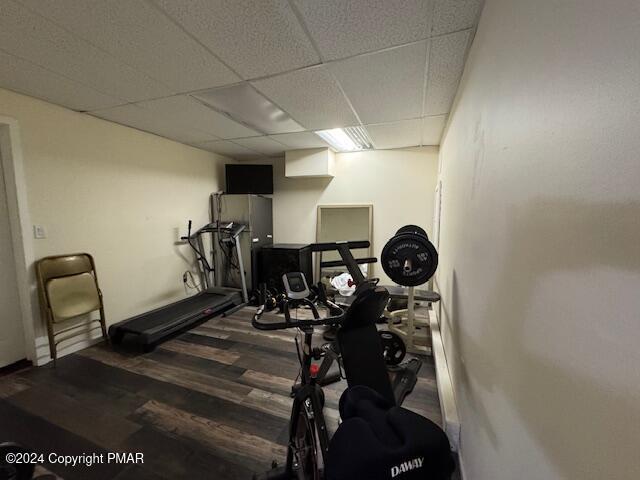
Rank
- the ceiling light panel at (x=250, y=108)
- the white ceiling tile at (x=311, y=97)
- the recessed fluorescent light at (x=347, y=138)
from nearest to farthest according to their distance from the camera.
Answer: the white ceiling tile at (x=311, y=97)
the ceiling light panel at (x=250, y=108)
the recessed fluorescent light at (x=347, y=138)

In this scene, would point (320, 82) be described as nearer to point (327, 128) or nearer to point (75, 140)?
point (327, 128)

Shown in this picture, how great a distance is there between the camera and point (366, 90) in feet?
7.43

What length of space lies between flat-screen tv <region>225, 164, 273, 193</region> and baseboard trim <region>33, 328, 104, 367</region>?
2.76 m

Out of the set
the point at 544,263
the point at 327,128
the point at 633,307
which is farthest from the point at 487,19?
the point at 327,128

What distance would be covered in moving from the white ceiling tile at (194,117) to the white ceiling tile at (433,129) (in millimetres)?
2162

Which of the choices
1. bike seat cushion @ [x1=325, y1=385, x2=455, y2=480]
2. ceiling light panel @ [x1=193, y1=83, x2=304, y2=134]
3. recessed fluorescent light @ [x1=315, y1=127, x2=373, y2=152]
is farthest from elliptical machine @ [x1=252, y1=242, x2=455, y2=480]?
recessed fluorescent light @ [x1=315, y1=127, x2=373, y2=152]

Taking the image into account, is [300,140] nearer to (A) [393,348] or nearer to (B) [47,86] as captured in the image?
(B) [47,86]

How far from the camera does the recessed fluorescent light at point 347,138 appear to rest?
11.3ft

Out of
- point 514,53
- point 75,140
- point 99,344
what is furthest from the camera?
point 99,344

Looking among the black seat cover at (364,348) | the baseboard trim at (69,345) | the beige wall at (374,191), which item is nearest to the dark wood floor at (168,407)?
the baseboard trim at (69,345)

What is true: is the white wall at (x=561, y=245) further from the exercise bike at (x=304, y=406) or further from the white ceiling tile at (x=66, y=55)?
the white ceiling tile at (x=66, y=55)

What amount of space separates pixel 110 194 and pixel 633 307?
3.99 meters

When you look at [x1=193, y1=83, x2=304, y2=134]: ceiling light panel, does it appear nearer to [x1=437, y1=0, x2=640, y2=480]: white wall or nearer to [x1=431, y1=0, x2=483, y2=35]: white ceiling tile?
[x1=431, y1=0, x2=483, y2=35]: white ceiling tile

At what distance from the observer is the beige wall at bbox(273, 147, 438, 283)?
4152 millimetres
